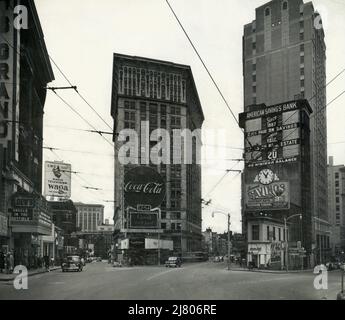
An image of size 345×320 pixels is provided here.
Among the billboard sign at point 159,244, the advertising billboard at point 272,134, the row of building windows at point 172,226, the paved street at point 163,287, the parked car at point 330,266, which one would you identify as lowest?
the paved street at point 163,287

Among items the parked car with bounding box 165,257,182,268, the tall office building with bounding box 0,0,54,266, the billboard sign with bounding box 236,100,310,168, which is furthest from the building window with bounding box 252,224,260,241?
the tall office building with bounding box 0,0,54,266

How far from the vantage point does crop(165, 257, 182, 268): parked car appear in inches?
537

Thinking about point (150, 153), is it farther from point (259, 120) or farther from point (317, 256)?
point (317, 256)

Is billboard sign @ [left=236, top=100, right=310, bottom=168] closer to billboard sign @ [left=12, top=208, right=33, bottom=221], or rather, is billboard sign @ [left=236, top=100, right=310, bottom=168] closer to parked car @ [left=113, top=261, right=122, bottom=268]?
parked car @ [left=113, top=261, right=122, bottom=268]

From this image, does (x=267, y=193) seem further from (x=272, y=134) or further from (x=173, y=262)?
(x=173, y=262)

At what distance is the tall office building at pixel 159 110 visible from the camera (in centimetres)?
1159

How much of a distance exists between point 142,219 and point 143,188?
875mm

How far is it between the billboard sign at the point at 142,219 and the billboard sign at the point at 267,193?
314 centimetres

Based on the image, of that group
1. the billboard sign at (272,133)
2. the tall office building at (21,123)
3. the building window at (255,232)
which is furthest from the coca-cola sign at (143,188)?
the building window at (255,232)

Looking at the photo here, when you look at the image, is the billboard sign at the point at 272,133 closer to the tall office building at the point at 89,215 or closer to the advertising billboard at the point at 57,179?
the tall office building at the point at 89,215

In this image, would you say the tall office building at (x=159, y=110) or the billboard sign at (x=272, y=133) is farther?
the billboard sign at (x=272, y=133)
